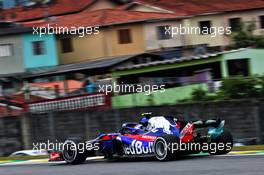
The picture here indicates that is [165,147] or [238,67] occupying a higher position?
[238,67]

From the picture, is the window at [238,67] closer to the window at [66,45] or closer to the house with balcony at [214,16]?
the house with balcony at [214,16]

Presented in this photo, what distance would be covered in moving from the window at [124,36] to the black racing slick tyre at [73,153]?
96.3ft

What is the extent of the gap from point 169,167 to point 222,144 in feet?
7.70

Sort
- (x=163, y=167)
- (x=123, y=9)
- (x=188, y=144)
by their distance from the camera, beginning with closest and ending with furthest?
(x=163, y=167)
(x=188, y=144)
(x=123, y=9)

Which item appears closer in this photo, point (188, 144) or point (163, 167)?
point (163, 167)

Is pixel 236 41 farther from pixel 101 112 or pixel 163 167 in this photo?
pixel 163 167

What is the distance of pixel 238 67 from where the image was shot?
31141mm

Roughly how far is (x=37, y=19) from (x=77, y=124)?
2713 cm

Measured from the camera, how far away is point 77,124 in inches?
985

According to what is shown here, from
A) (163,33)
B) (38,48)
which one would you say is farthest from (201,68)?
(38,48)

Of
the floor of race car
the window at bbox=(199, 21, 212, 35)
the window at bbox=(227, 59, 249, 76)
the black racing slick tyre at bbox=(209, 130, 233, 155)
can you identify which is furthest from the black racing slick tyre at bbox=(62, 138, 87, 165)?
the window at bbox=(199, 21, 212, 35)

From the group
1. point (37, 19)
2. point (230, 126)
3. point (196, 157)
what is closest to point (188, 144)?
point (196, 157)

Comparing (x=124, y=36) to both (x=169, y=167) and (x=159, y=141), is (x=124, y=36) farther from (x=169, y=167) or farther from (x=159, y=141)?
(x=169, y=167)

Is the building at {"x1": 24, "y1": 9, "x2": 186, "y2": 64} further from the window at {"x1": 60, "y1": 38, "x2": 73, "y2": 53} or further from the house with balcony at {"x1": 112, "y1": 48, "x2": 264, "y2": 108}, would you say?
the house with balcony at {"x1": 112, "y1": 48, "x2": 264, "y2": 108}
